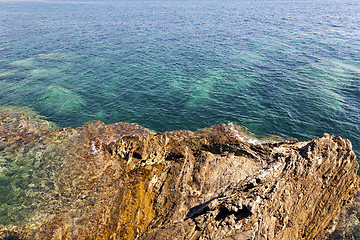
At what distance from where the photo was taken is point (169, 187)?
17.1 m

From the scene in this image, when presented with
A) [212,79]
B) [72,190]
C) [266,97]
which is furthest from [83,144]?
[266,97]

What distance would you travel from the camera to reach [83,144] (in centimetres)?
2267

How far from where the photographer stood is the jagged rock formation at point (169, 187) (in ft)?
45.6

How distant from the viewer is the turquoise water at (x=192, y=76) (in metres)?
29.5

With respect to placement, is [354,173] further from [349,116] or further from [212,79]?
[212,79]

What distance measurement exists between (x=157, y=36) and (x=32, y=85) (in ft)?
130

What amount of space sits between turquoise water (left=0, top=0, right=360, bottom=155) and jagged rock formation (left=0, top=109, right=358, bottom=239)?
23.5 feet

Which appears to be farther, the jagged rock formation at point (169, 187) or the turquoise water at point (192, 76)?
the turquoise water at point (192, 76)

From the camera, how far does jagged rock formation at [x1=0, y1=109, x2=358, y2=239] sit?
45.6ft

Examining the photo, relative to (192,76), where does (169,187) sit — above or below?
below

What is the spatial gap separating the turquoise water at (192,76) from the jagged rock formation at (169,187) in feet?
23.5

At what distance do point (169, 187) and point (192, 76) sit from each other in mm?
27731

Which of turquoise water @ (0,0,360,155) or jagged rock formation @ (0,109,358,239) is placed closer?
jagged rock formation @ (0,109,358,239)

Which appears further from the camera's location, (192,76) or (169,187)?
(192,76)
